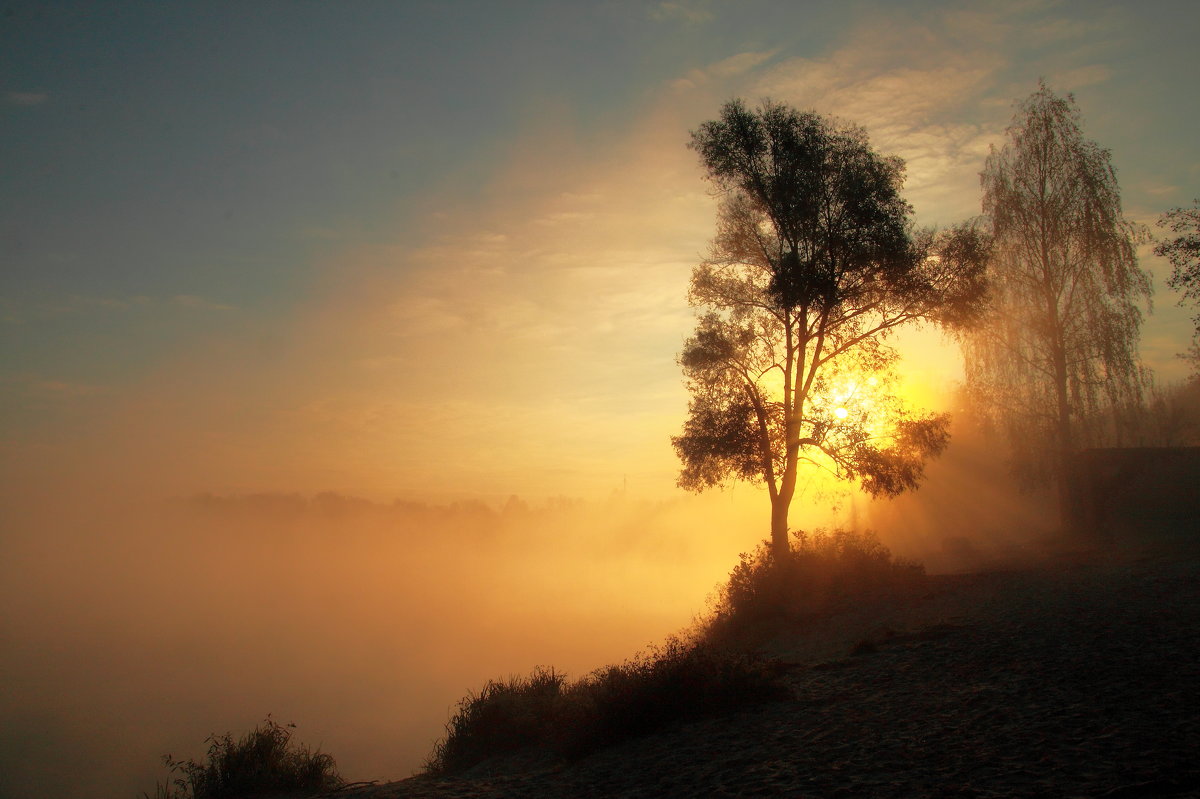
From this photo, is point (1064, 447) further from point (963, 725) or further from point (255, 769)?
point (255, 769)

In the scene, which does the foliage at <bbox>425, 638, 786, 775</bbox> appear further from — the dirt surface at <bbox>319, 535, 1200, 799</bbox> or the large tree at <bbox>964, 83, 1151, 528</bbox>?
the large tree at <bbox>964, 83, 1151, 528</bbox>

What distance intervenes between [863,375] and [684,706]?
1509 centimetres

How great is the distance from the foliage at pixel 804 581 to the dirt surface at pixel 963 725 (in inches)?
203

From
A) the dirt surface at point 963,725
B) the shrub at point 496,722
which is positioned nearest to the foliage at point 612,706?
the shrub at point 496,722

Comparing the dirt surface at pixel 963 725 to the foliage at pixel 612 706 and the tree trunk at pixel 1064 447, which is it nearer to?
the foliage at pixel 612 706

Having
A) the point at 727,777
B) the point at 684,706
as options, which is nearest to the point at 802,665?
the point at 684,706

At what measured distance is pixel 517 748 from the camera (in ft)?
37.6

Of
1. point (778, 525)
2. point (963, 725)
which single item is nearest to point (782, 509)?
point (778, 525)

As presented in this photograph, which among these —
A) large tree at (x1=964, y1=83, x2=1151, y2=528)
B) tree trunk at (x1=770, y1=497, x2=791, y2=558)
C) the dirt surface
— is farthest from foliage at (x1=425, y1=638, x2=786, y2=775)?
large tree at (x1=964, y1=83, x2=1151, y2=528)

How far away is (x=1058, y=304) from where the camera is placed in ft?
91.8

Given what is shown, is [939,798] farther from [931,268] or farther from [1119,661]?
[931,268]

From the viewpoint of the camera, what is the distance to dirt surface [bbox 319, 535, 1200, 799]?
18.3 ft

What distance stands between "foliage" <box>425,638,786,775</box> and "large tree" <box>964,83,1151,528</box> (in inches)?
873

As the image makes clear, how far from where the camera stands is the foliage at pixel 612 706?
9383mm
